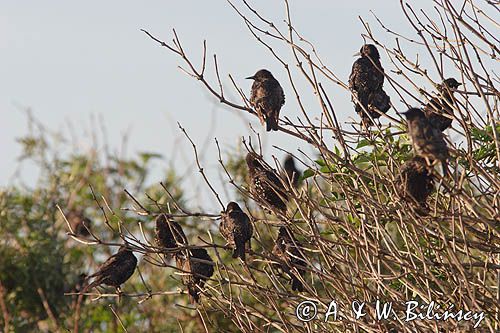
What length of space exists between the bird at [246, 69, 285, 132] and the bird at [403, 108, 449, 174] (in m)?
1.31

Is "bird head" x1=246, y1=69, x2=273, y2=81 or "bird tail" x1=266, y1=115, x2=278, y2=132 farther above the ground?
"bird head" x1=246, y1=69, x2=273, y2=81

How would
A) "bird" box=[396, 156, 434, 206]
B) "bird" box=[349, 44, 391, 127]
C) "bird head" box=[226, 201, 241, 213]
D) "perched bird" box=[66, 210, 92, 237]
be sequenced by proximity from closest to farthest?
"bird" box=[396, 156, 434, 206] → "bird head" box=[226, 201, 241, 213] → "bird" box=[349, 44, 391, 127] → "perched bird" box=[66, 210, 92, 237]

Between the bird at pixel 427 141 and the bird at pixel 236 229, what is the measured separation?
54.4 inches

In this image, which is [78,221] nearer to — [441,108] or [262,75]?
[262,75]

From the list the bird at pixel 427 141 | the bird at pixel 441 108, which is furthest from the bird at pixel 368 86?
the bird at pixel 427 141

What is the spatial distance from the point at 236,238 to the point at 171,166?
664 cm

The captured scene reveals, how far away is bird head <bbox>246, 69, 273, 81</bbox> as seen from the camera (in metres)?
6.48

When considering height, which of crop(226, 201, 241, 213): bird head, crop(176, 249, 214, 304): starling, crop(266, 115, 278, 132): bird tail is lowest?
crop(176, 249, 214, 304): starling

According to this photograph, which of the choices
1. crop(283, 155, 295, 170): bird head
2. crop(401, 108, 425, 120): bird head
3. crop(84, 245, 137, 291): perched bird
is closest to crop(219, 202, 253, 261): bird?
crop(84, 245, 137, 291): perched bird

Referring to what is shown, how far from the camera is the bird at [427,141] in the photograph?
4.38 metres

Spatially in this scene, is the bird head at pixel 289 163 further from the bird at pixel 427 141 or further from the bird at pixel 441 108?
the bird at pixel 427 141

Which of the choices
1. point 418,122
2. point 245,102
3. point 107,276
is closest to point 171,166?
point 107,276

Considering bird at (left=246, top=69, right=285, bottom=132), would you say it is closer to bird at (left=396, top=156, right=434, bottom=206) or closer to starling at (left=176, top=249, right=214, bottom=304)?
starling at (left=176, top=249, right=214, bottom=304)

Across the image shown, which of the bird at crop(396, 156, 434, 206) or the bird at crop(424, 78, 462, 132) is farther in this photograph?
the bird at crop(424, 78, 462, 132)
